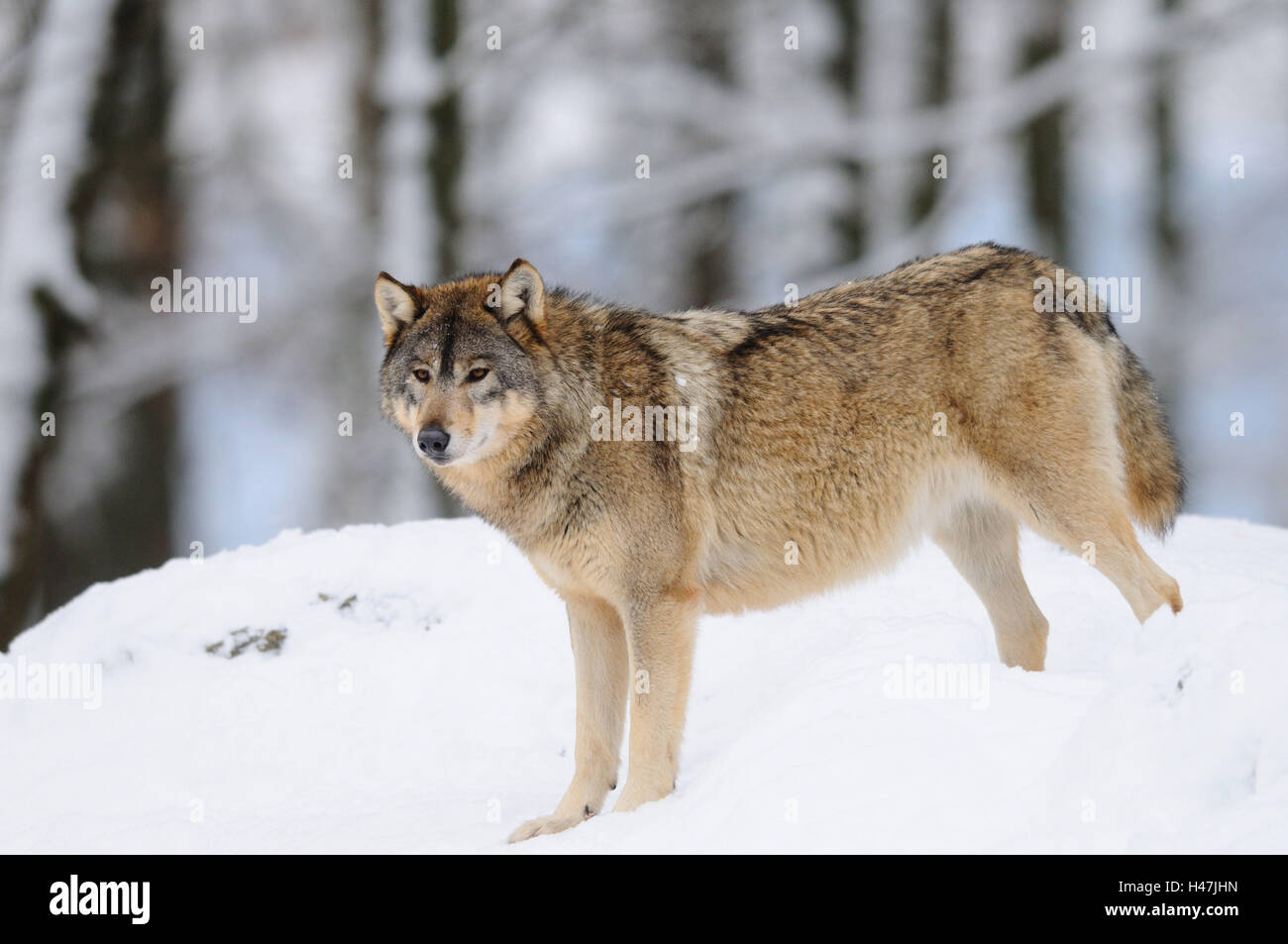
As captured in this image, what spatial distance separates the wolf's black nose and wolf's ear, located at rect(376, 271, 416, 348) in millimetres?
727

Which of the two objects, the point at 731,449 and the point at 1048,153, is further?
the point at 1048,153

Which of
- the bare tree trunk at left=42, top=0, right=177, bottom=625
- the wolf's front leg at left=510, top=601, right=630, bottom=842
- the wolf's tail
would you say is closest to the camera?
the wolf's front leg at left=510, top=601, right=630, bottom=842

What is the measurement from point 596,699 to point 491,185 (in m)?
8.75

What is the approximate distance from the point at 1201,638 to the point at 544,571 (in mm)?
2546

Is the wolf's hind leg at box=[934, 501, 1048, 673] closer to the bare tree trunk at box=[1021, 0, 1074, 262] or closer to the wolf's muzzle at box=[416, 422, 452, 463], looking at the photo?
the wolf's muzzle at box=[416, 422, 452, 463]

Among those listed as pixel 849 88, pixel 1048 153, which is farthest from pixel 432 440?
pixel 1048 153

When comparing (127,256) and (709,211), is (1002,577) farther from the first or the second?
(127,256)

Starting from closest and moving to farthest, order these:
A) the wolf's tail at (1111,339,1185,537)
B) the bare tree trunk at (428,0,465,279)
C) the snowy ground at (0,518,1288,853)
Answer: the snowy ground at (0,518,1288,853)
the wolf's tail at (1111,339,1185,537)
the bare tree trunk at (428,0,465,279)

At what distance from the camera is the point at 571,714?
6227 millimetres

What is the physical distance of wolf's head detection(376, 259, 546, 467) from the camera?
4762mm

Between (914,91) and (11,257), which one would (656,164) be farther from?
(11,257)

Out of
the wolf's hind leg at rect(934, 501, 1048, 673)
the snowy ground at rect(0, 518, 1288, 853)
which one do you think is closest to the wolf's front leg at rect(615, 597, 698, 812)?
the snowy ground at rect(0, 518, 1288, 853)

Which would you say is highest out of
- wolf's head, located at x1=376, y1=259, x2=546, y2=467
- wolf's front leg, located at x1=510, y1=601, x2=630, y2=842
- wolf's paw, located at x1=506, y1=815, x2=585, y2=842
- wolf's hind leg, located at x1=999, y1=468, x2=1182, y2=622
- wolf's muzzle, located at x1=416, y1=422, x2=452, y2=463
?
wolf's head, located at x1=376, y1=259, x2=546, y2=467

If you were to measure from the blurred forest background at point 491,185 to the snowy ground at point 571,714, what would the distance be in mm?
5208
